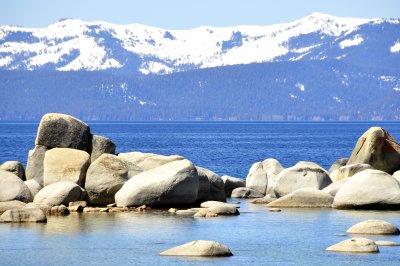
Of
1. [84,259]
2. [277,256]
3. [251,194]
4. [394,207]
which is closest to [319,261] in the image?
[277,256]

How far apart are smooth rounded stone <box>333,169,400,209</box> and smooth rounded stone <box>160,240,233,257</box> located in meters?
10.4

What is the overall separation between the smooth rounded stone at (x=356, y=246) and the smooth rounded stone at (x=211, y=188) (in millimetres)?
12657

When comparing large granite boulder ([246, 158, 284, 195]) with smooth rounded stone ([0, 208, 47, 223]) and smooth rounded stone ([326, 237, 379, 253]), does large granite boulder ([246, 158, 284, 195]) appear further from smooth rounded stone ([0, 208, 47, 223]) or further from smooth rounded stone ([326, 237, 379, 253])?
smooth rounded stone ([326, 237, 379, 253])

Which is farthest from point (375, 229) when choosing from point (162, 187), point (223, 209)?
point (162, 187)

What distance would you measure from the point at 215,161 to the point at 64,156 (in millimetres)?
46539

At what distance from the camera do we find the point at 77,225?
3144cm

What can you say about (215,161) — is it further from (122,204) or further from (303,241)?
(303,241)

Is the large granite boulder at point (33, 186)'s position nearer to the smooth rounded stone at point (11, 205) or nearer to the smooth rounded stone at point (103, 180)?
the smooth rounded stone at point (103, 180)

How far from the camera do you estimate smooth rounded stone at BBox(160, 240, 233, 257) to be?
82.2 ft

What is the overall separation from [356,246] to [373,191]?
32.0 ft

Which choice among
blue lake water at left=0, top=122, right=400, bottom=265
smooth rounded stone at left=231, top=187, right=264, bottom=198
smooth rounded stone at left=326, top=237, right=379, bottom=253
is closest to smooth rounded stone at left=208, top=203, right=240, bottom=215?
blue lake water at left=0, top=122, right=400, bottom=265

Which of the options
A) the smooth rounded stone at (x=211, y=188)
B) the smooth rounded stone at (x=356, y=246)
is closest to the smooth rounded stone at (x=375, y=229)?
the smooth rounded stone at (x=356, y=246)

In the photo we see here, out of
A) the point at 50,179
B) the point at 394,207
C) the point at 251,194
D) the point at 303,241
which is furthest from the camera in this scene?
the point at 251,194

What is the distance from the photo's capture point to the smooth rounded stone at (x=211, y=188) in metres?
38.4
